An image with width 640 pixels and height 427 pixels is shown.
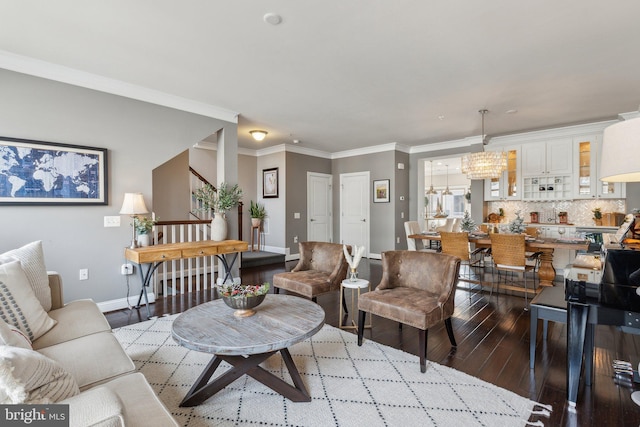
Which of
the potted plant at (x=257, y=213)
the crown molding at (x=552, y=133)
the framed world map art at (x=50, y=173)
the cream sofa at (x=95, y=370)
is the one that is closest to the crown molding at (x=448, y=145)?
the crown molding at (x=552, y=133)

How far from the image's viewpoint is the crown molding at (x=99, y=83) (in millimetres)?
3047

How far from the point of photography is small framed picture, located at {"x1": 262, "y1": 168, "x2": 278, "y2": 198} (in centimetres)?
727

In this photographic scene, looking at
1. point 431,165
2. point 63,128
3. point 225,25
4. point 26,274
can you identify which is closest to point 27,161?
point 63,128

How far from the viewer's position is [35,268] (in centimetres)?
214

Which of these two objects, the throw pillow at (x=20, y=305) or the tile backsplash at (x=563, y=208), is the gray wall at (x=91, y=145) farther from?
the tile backsplash at (x=563, y=208)

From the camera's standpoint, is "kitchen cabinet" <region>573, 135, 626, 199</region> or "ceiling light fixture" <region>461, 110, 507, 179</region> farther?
"kitchen cabinet" <region>573, 135, 626, 199</region>

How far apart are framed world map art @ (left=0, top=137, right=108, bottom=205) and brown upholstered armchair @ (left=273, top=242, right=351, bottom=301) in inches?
91.3

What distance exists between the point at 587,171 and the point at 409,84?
4.18 m

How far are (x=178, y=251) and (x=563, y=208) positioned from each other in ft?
22.3

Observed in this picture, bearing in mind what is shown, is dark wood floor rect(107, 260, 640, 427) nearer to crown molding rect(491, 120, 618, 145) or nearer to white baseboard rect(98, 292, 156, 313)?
white baseboard rect(98, 292, 156, 313)

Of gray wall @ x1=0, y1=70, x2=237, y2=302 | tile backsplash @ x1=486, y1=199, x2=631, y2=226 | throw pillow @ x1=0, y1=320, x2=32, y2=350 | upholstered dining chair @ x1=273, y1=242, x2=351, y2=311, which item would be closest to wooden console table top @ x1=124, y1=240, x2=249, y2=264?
gray wall @ x1=0, y1=70, x2=237, y2=302

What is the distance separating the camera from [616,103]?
169 inches

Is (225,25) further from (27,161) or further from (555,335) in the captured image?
(555,335)

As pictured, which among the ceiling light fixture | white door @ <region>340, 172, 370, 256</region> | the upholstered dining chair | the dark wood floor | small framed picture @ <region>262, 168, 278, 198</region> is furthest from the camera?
white door @ <region>340, 172, 370, 256</region>
